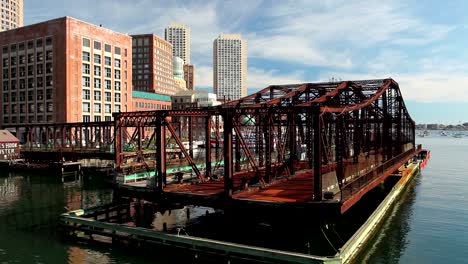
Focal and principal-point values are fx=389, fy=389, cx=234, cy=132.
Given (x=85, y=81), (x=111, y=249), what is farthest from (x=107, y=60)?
(x=111, y=249)

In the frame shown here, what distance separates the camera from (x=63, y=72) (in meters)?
99.6

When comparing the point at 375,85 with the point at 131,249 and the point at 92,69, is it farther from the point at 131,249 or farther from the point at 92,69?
the point at 92,69

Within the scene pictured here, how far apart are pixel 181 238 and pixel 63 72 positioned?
87.6 meters

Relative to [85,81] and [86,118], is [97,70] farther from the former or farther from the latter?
[86,118]

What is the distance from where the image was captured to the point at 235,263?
23500mm

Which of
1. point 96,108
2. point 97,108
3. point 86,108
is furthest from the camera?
point 97,108

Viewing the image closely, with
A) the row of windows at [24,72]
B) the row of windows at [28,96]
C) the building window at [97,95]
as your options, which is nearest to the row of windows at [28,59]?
the row of windows at [24,72]

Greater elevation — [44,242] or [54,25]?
[54,25]

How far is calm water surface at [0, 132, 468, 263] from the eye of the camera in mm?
26141

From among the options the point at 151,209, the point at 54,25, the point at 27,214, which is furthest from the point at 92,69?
the point at 151,209

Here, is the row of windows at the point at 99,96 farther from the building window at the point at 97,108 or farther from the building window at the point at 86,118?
the building window at the point at 86,118

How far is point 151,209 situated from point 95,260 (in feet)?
29.4

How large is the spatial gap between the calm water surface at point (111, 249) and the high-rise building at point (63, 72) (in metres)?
45.9

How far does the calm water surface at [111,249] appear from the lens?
26.1m
